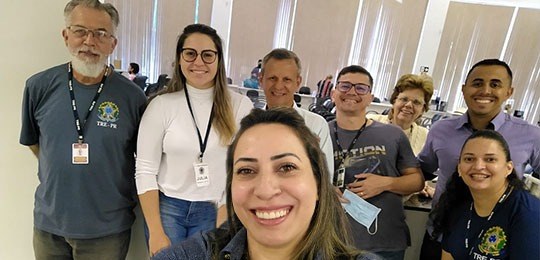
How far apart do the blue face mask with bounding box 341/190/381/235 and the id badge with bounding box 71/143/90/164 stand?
1.24 meters

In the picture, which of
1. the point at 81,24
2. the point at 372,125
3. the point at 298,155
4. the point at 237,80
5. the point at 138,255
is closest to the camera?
the point at 298,155

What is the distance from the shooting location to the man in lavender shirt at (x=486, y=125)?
170 cm

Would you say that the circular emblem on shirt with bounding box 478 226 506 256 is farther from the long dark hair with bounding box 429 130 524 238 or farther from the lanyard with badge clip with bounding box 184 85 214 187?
the lanyard with badge clip with bounding box 184 85 214 187

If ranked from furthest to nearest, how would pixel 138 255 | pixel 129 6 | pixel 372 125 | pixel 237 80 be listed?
pixel 237 80 < pixel 129 6 < pixel 138 255 < pixel 372 125

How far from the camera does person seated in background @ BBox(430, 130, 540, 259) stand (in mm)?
A: 1300

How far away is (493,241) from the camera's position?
137cm

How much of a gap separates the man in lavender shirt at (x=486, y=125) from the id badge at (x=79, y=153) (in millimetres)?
1825

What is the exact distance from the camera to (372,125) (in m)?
1.66

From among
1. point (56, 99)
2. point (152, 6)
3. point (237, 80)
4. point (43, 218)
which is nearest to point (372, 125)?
point (56, 99)

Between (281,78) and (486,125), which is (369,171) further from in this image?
(486,125)

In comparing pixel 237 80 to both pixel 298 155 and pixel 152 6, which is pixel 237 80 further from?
pixel 298 155

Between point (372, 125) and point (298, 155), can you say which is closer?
point (298, 155)

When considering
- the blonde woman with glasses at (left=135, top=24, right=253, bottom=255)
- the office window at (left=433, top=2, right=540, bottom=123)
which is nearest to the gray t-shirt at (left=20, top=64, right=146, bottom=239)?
the blonde woman with glasses at (left=135, top=24, right=253, bottom=255)

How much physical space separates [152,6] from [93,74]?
8.67m
